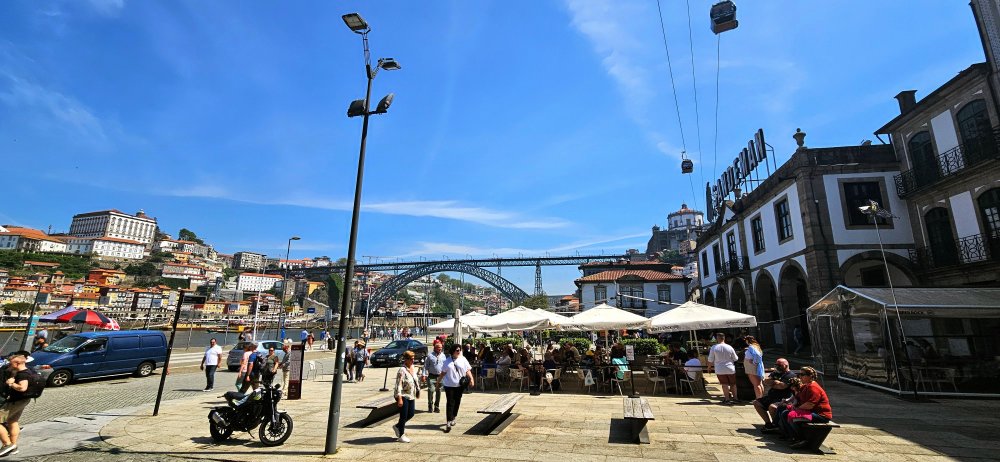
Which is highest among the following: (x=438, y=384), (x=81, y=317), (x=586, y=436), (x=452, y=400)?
(x=81, y=317)

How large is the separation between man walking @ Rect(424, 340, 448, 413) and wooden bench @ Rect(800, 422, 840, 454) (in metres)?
6.46

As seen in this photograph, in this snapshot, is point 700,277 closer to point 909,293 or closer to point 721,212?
point 721,212

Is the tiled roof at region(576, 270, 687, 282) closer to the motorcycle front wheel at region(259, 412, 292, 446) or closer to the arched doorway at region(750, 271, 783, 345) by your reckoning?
the arched doorway at region(750, 271, 783, 345)

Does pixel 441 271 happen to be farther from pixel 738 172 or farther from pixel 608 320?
pixel 608 320

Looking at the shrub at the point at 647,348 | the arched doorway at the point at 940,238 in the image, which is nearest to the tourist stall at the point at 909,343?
the arched doorway at the point at 940,238

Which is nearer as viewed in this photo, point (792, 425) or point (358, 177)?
point (792, 425)

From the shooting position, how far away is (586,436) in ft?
24.1

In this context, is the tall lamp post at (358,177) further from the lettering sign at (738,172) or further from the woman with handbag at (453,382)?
the lettering sign at (738,172)

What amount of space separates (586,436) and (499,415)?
165 centimetres

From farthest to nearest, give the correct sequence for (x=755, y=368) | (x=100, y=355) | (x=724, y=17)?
(x=100, y=355), (x=724, y=17), (x=755, y=368)

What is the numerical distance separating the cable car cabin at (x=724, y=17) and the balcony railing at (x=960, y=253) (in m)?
11.5

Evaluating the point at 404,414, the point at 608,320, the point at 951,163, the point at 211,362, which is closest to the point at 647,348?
the point at 608,320

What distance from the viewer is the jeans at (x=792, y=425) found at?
20.5ft

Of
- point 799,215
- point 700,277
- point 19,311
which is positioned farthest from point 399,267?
point 799,215
